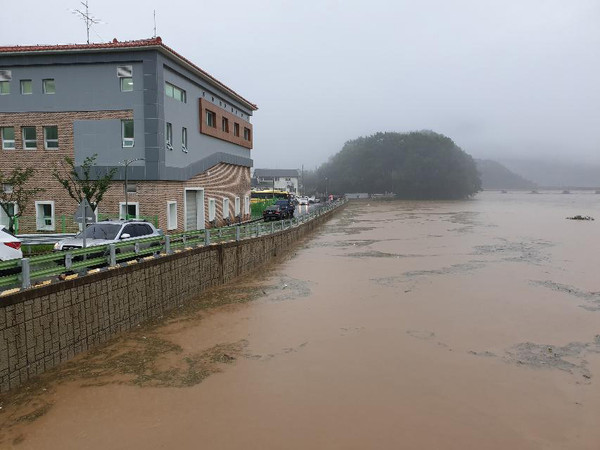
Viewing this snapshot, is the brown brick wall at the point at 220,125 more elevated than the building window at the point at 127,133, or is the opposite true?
the brown brick wall at the point at 220,125

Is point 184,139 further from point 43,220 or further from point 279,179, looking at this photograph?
point 279,179

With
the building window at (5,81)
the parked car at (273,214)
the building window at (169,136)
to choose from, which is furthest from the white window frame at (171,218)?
the parked car at (273,214)

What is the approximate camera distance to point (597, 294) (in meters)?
19.5

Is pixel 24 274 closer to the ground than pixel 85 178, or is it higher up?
closer to the ground

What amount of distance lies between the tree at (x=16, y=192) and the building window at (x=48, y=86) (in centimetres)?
460

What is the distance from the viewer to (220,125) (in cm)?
3659

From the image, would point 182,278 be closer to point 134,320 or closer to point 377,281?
point 134,320

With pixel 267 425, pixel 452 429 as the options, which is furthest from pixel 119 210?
pixel 452 429

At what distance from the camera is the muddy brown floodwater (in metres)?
8.33

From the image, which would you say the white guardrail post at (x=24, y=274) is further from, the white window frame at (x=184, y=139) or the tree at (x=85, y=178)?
the white window frame at (x=184, y=139)

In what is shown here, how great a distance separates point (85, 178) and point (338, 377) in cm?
2189

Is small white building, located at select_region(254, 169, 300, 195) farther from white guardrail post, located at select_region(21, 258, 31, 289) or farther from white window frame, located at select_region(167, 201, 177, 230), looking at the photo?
white guardrail post, located at select_region(21, 258, 31, 289)

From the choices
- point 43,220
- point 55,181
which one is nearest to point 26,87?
point 55,181

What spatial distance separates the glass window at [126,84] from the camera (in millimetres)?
27013
